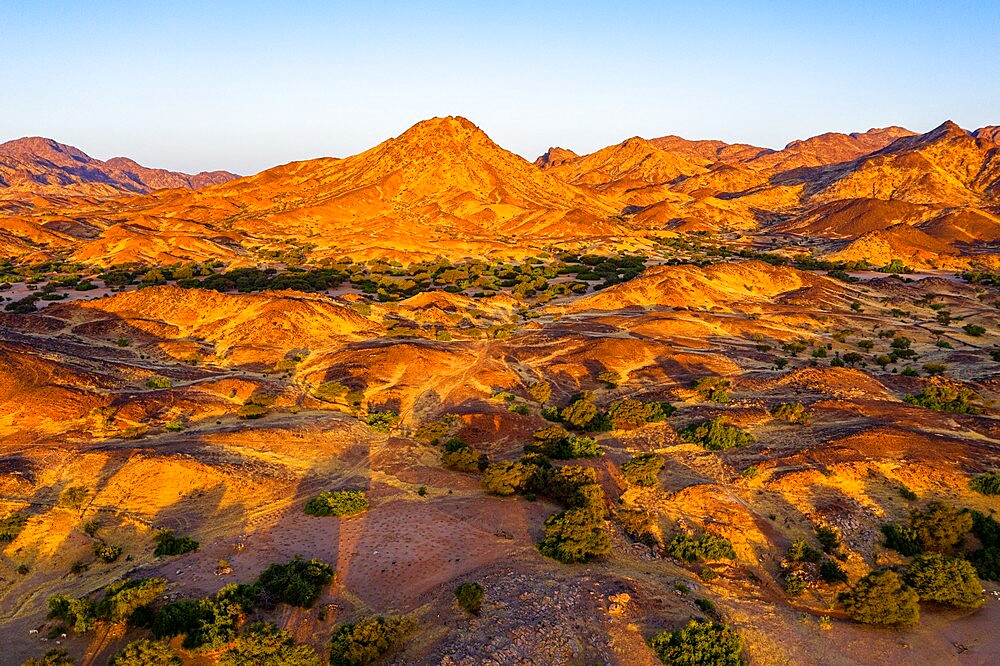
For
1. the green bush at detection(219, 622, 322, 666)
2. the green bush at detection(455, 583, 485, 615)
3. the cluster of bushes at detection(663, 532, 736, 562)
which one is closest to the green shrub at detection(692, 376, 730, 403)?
the cluster of bushes at detection(663, 532, 736, 562)

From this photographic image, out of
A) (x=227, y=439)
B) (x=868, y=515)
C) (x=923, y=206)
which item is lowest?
(x=868, y=515)

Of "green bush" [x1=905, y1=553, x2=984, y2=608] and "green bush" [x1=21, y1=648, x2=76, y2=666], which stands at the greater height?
"green bush" [x1=21, y1=648, x2=76, y2=666]

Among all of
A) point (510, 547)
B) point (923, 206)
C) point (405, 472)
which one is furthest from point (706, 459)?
point (923, 206)

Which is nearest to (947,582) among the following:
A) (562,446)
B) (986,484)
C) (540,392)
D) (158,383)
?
(986,484)

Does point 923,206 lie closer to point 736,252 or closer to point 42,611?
point 736,252

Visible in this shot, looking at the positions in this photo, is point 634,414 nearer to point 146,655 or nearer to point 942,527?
point 942,527

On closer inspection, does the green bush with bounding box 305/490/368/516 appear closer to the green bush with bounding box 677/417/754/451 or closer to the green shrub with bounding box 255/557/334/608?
the green shrub with bounding box 255/557/334/608

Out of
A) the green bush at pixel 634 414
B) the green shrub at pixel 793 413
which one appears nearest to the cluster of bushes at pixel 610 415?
the green bush at pixel 634 414

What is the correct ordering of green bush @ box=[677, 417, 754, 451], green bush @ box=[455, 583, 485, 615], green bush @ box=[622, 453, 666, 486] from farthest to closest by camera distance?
1. green bush @ box=[677, 417, 754, 451]
2. green bush @ box=[622, 453, 666, 486]
3. green bush @ box=[455, 583, 485, 615]
